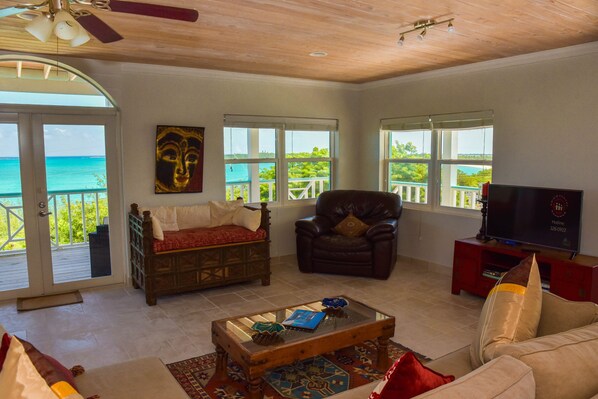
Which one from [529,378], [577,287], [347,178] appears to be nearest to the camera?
[529,378]

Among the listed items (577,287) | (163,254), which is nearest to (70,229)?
(163,254)

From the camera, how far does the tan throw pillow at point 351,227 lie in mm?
5703

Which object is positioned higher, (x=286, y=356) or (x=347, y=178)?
(x=347, y=178)

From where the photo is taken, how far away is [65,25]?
85.7 inches

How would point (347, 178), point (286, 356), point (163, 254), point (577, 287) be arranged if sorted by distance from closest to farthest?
point (286, 356) → point (577, 287) → point (163, 254) → point (347, 178)

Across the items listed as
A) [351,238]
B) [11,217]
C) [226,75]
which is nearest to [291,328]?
[351,238]

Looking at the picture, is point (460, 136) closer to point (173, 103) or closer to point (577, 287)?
point (577, 287)

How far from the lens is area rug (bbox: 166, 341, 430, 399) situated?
9.61 feet

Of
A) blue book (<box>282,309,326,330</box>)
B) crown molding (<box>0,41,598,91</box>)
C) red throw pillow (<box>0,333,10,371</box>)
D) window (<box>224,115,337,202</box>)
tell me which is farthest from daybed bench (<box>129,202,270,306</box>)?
red throw pillow (<box>0,333,10,371</box>)

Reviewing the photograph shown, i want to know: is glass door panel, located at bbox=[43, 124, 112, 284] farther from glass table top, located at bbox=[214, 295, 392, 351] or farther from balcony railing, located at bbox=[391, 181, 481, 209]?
balcony railing, located at bbox=[391, 181, 481, 209]

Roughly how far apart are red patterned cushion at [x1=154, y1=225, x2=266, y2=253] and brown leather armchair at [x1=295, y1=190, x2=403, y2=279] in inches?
29.2

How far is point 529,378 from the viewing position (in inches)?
57.5

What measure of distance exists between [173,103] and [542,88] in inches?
158

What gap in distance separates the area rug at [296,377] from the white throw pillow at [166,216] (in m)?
2.11
